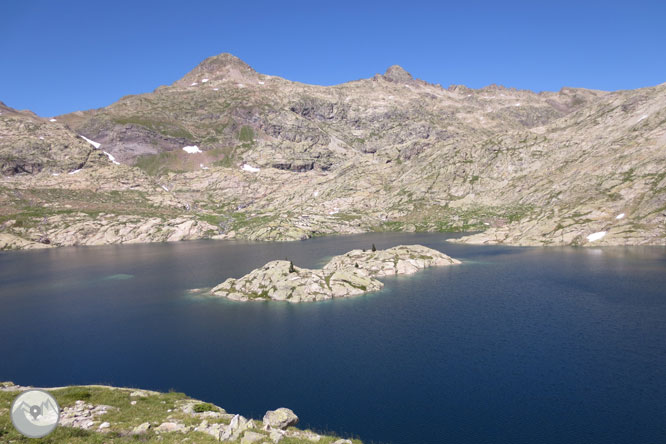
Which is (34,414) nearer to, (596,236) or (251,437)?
(251,437)

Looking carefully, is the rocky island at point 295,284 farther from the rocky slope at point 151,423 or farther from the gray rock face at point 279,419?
the gray rock face at point 279,419

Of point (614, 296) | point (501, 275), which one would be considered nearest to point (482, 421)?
point (614, 296)

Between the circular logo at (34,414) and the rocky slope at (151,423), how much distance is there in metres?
5.41

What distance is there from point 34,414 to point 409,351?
53265 mm

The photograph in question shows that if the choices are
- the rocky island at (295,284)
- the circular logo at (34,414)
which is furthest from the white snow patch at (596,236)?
the circular logo at (34,414)

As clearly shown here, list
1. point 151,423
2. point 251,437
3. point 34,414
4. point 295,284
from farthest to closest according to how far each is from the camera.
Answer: point 295,284, point 151,423, point 251,437, point 34,414

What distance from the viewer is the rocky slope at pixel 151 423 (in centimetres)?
2986

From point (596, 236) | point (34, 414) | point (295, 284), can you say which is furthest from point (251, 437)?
point (596, 236)

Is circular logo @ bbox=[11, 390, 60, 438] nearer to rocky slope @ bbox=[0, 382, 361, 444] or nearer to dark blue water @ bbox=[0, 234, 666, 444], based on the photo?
rocky slope @ bbox=[0, 382, 361, 444]

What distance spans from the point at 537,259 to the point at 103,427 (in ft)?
485

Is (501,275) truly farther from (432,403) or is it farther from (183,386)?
(183,386)

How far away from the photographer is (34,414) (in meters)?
22.0

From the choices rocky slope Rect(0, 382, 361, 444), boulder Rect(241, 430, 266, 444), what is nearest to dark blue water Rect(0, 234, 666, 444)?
rocky slope Rect(0, 382, 361, 444)

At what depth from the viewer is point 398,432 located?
139 feet
